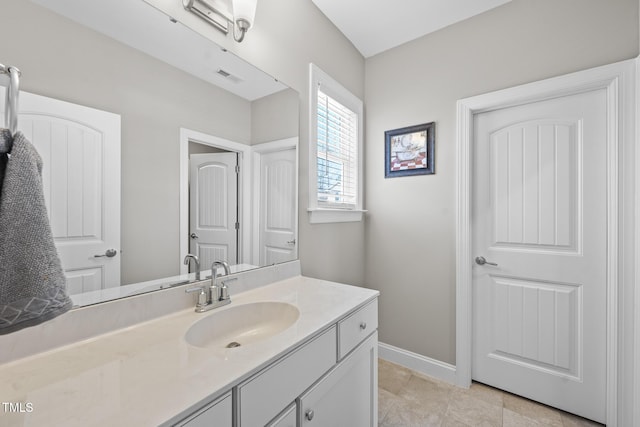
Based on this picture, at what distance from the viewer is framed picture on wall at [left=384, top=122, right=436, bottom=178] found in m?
2.04

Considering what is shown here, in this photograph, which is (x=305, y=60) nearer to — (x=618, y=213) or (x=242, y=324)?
(x=242, y=324)

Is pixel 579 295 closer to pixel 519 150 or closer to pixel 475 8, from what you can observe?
pixel 519 150

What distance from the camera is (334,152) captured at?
2.03m

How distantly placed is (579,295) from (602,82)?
1226mm

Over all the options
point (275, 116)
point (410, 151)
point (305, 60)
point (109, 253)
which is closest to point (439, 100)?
point (410, 151)

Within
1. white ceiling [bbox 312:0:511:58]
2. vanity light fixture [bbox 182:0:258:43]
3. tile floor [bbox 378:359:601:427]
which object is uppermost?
white ceiling [bbox 312:0:511:58]

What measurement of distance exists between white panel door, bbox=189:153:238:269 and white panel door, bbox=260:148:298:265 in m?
0.18

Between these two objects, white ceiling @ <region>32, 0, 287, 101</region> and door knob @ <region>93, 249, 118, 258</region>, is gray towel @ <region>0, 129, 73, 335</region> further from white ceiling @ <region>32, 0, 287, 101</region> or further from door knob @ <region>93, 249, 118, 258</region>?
white ceiling @ <region>32, 0, 287, 101</region>

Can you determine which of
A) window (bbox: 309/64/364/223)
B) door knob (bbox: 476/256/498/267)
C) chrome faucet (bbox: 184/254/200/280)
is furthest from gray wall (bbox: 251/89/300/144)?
door knob (bbox: 476/256/498/267)

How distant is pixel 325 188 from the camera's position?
1.94m

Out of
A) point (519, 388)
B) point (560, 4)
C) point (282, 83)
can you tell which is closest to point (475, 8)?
point (560, 4)

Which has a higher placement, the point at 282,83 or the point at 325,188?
the point at 282,83

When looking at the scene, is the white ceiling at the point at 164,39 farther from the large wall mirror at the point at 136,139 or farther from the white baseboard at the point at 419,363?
the white baseboard at the point at 419,363

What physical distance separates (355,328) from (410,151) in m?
1.49
